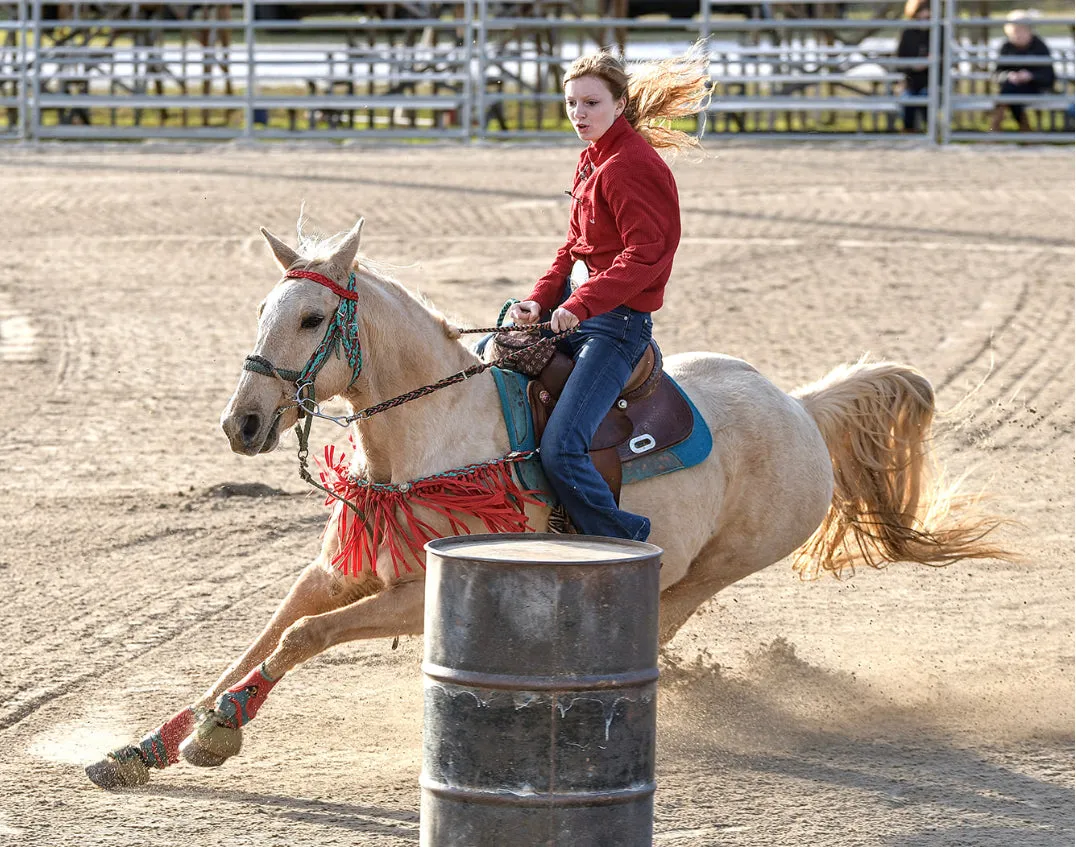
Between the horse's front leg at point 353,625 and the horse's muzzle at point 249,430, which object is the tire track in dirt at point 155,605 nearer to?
the horse's front leg at point 353,625

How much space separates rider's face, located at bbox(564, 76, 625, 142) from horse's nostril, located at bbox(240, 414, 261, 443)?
1.34 m

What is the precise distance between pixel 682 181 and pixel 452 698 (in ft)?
44.7

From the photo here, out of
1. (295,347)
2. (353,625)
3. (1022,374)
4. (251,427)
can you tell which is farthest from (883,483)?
(1022,374)

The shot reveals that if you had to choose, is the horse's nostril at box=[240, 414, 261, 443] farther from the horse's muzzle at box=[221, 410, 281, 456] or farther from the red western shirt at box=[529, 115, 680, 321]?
the red western shirt at box=[529, 115, 680, 321]

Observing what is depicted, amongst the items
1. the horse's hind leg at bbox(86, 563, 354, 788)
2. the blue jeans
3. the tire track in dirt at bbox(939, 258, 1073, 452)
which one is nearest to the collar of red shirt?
the blue jeans

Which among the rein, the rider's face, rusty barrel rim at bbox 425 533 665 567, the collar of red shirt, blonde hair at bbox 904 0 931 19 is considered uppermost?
blonde hair at bbox 904 0 931 19

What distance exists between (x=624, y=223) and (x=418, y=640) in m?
2.25

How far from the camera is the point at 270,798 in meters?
4.78

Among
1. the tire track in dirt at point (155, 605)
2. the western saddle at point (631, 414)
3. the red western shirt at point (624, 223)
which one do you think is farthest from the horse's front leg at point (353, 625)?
the tire track in dirt at point (155, 605)

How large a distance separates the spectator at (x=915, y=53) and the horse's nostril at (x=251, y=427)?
53.0ft

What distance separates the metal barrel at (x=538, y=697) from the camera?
365 cm

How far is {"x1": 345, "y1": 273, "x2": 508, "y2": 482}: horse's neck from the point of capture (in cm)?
486

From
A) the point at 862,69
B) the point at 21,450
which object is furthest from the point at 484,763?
the point at 862,69

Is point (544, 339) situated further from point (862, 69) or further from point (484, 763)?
point (862, 69)
